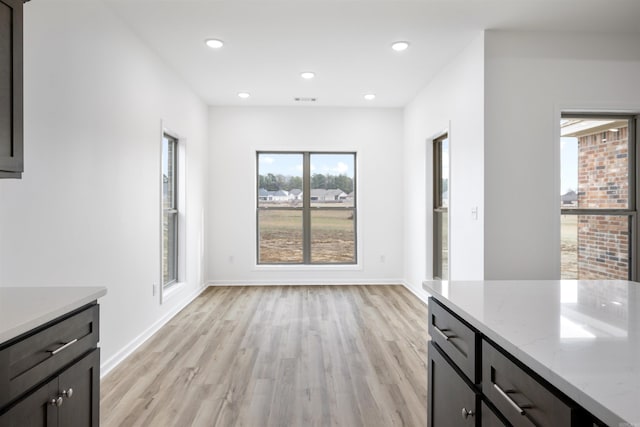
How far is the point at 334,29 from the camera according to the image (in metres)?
3.48

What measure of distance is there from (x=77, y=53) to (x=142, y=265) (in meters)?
1.82

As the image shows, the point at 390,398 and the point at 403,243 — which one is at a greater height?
the point at 403,243

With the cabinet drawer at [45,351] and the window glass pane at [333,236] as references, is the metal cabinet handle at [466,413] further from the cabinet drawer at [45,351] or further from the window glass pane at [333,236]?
the window glass pane at [333,236]

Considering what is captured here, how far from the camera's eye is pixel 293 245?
252 inches

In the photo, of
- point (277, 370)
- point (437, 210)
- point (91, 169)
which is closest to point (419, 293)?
point (437, 210)

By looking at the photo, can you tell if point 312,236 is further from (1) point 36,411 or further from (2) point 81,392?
(1) point 36,411

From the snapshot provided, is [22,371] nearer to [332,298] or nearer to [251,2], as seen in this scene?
[251,2]

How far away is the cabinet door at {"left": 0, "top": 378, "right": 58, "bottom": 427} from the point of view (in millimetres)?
1125

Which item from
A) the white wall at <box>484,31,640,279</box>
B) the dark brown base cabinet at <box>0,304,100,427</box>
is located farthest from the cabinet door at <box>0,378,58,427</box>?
the white wall at <box>484,31,640,279</box>

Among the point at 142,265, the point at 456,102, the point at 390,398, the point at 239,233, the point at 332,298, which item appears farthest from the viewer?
the point at 239,233

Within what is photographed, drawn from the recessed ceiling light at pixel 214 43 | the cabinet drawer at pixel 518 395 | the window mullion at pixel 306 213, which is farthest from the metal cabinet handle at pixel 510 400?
the window mullion at pixel 306 213

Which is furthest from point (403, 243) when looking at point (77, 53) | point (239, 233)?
point (77, 53)

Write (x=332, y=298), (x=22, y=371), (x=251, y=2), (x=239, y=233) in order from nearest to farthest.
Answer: (x=22, y=371) → (x=251, y=2) → (x=332, y=298) → (x=239, y=233)

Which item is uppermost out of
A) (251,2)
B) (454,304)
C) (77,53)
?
(251,2)
